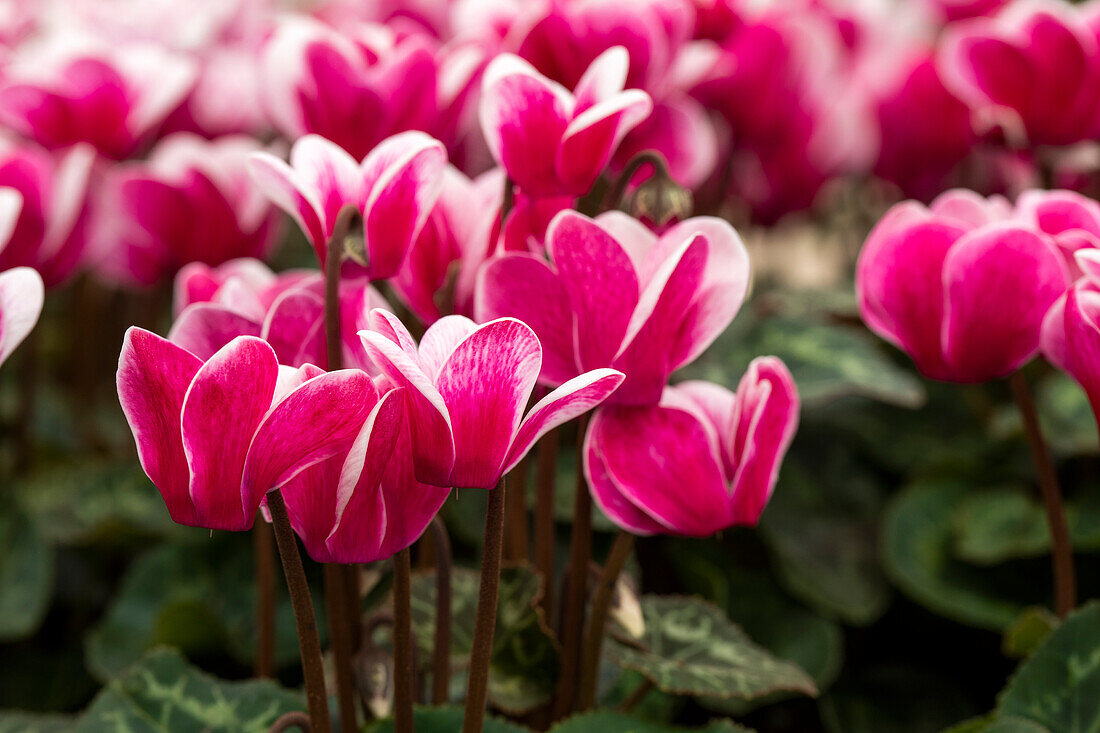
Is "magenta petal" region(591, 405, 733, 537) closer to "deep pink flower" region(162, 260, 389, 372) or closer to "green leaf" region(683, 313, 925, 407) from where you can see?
"deep pink flower" region(162, 260, 389, 372)

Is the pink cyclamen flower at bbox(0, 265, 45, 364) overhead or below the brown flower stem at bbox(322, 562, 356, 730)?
overhead

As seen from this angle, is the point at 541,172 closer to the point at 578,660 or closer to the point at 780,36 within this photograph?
the point at 578,660

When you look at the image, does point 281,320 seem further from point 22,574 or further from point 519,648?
point 22,574

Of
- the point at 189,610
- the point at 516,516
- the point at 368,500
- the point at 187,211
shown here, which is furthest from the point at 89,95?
the point at 368,500

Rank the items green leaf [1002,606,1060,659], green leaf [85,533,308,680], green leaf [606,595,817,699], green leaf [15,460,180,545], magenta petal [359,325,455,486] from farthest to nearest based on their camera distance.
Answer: green leaf [15,460,180,545] < green leaf [85,533,308,680] < green leaf [1002,606,1060,659] < green leaf [606,595,817,699] < magenta petal [359,325,455,486]

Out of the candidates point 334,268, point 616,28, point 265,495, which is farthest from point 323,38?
point 265,495


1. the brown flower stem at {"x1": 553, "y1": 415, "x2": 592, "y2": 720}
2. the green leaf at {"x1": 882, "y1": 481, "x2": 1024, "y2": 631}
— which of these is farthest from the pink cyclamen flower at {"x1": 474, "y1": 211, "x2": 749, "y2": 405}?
the green leaf at {"x1": 882, "y1": 481, "x2": 1024, "y2": 631}
